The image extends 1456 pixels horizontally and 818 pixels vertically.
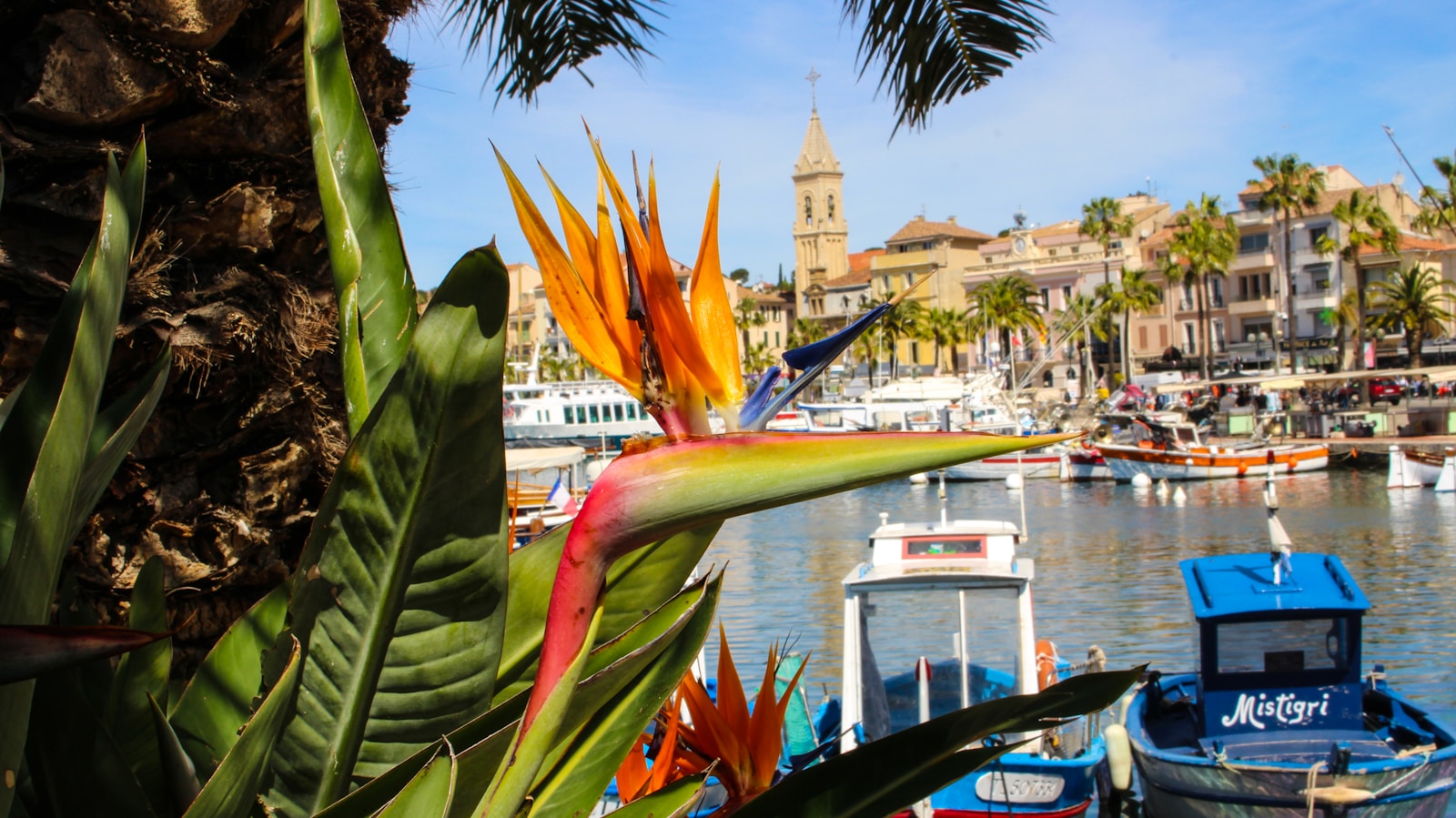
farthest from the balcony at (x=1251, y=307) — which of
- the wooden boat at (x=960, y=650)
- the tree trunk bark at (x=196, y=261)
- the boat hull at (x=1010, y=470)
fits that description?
the tree trunk bark at (x=196, y=261)

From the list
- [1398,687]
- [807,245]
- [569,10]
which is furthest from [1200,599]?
[807,245]

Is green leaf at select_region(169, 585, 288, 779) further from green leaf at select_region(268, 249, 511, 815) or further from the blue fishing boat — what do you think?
the blue fishing boat

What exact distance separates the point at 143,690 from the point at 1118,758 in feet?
29.6

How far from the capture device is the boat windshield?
30.5 feet

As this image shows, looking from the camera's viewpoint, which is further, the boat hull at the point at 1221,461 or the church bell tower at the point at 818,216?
the church bell tower at the point at 818,216

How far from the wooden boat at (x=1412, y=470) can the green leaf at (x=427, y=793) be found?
35.2 m

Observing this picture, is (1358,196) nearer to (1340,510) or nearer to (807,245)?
(1340,510)

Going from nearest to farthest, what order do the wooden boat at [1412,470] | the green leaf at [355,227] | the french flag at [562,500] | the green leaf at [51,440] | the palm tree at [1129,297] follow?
the green leaf at [51,440] → the green leaf at [355,227] → the french flag at [562,500] → the wooden boat at [1412,470] → the palm tree at [1129,297]

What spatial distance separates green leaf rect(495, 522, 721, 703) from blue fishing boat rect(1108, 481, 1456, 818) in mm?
8307

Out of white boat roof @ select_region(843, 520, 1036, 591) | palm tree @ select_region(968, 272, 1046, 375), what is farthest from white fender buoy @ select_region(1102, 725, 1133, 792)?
palm tree @ select_region(968, 272, 1046, 375)

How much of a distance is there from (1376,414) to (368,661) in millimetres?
45406

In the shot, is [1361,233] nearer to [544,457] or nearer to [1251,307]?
[1251,307]

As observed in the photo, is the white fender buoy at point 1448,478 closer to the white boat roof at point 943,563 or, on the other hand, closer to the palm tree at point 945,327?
the white boat roof at point 943,563

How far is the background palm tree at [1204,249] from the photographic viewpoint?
5331 centimetres
